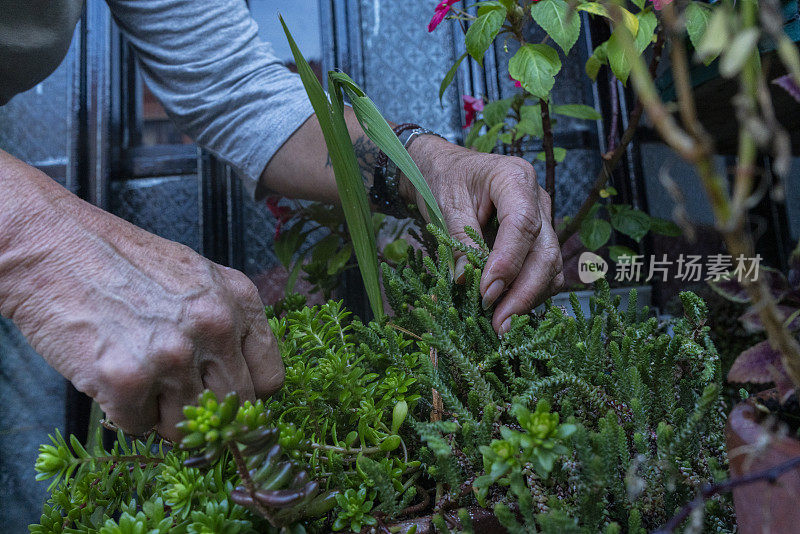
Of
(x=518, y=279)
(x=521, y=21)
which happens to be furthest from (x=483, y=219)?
(x=521, y=21)

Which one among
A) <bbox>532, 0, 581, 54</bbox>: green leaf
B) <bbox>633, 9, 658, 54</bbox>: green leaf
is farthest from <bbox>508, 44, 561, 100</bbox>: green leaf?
<bbox>633, 9, 658, 54</bbox>: green leaf

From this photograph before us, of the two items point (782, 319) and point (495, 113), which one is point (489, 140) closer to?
point (495, 113)

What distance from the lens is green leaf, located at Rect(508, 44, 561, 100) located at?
39.7 inches

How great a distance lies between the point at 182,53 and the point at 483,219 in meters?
1.05

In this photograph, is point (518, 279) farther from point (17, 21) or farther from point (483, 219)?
point (17, 21)

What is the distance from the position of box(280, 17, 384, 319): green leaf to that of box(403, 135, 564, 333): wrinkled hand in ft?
0.43

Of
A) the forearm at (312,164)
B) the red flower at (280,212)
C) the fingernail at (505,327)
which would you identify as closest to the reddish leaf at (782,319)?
the fingernail at (505,327)

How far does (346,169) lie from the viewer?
75cm

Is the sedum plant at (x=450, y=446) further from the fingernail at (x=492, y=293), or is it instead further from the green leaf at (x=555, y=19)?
the green leaf at (x=555, y=19)

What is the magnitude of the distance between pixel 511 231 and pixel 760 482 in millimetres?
501

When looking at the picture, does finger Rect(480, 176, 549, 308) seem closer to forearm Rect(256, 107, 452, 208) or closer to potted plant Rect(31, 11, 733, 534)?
potted plant Rect(31, 11, 733, 534)

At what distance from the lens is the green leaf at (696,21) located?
1.01 meters

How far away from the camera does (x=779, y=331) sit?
0.28 meters

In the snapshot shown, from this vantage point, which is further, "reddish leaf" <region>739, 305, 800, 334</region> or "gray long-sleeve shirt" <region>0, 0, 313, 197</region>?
"gray long-sleeve shirt" <region>0, 0, 313, 197</region>
